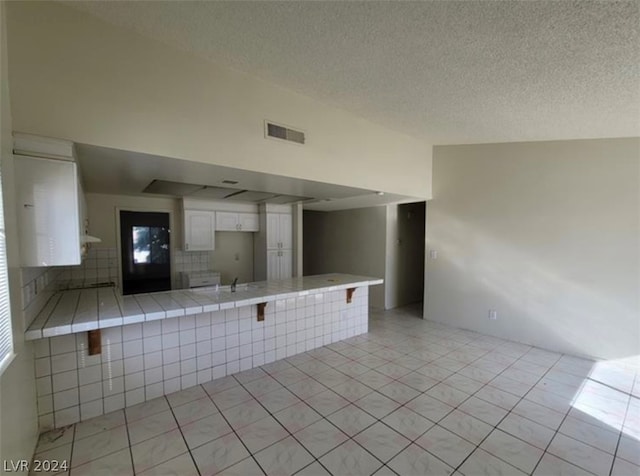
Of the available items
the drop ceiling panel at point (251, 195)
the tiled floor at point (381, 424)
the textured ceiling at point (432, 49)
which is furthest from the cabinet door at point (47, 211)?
the drop ceiling panel at point (251, 195)

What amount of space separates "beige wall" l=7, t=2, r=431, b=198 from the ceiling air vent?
0.19 feet

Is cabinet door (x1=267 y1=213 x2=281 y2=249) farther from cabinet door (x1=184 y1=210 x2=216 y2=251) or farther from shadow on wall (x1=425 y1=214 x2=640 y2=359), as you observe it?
shadow on wall (x1=425 y1=214 x2=640 y2=359)

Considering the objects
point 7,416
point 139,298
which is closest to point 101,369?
point 139,298

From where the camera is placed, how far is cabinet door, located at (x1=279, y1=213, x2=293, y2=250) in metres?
5.29

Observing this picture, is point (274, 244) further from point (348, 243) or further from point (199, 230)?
point (348, 243)

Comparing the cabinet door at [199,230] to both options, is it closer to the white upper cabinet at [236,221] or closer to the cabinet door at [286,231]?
the white upper cabinet at [236,221]

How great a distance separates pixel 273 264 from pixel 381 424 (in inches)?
135

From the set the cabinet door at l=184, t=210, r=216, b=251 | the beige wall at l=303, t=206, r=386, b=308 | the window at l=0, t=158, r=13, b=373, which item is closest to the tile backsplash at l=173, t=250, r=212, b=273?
the cabinet door at l=184, t=210, r=216, b=251

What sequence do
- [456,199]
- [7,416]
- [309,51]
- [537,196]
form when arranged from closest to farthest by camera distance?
[7,416]
[309,51]
[537,196]
[456,199]

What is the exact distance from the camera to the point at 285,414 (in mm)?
2250

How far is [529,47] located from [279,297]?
275 cm

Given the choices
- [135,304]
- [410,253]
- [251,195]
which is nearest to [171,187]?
[251,195]

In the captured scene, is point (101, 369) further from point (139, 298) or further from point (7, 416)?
point (7, 416)

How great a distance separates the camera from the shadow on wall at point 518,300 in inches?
128
